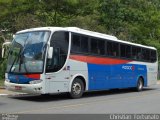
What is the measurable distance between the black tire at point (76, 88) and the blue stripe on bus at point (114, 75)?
0.80m

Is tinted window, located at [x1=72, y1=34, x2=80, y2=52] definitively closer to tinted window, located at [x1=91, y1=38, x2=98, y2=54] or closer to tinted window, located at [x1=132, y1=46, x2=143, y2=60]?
tinted window, located at [x1=91, y1=38, x2=98, y2=54]

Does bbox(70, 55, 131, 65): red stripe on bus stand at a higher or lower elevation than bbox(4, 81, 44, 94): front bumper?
higher

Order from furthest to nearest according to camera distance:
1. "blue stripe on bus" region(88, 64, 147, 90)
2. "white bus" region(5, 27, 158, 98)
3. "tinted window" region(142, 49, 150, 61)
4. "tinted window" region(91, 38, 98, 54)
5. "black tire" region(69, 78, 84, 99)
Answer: "tinted window" region(142, 49, 150, 61) < "blue stripe on bus" region(88, 64, 147, 90) < "tinted window" region(91, 38, 98, 54) < "black tire" region(69, 78, 84, 99) < "white bus" region(5, 27, 158, 98)

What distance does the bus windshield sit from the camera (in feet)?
56.8

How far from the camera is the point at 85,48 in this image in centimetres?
1970

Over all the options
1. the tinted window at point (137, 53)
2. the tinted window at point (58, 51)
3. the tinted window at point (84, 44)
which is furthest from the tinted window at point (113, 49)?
the tinted window at point (58, 51)

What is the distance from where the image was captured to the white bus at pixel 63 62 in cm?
1728

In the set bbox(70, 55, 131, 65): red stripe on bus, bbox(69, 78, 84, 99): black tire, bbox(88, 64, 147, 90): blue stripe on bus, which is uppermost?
bbox(70, 55, 131, 65): red stripe on bus

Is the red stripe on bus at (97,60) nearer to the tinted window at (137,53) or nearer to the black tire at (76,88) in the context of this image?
the black tire at (76,88)

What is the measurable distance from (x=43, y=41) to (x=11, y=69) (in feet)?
6.33

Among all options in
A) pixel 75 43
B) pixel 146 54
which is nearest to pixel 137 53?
pixel 146 54

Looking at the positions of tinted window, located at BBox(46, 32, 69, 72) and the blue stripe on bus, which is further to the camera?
the blue stripe on bus

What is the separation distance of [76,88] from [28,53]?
3047 millimetres

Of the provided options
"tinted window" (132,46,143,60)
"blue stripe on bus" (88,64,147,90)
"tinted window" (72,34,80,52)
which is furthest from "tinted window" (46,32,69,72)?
"tinted window" (132,46,143,60)
